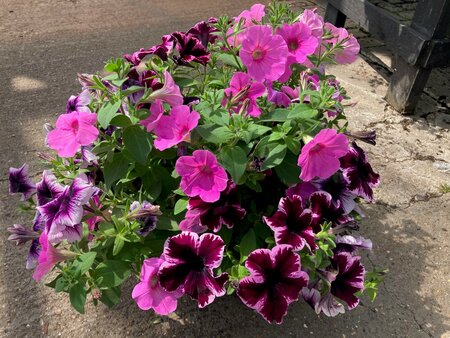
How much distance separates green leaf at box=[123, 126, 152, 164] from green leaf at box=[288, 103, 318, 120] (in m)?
0.41

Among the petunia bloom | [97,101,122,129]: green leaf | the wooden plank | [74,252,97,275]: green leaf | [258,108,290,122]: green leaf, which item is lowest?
the wooden plank

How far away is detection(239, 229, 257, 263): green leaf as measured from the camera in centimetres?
142

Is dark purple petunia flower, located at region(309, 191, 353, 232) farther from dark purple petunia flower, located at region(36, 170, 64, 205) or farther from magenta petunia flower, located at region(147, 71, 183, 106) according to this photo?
dark purple petunia flower, located at region(36, 170, 64, 205)

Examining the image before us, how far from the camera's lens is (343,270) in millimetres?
1414

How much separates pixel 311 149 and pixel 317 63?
49 cm

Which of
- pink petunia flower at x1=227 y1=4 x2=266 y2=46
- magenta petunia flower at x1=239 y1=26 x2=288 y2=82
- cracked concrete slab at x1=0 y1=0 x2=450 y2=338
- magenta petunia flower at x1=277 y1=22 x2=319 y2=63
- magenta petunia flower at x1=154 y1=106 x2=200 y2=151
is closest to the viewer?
magenta petunia flower at x1=154 y1=106 x2=200 y2=151

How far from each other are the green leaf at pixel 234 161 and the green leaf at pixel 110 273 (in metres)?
0.43

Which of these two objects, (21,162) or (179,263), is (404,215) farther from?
(21,162)

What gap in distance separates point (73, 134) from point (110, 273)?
1.36 feet

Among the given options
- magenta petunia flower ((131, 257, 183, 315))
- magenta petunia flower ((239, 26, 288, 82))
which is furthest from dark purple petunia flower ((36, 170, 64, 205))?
magenta petunia flower ((239, 26, 288, 82))

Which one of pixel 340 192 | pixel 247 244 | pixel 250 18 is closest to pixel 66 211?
pixel 247 244

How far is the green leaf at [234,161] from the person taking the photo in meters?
1.27

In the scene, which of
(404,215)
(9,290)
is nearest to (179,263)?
(9,290)

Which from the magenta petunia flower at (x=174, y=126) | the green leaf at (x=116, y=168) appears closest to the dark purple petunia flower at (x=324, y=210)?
the magenta petunia flower at (x=174, y=126)
